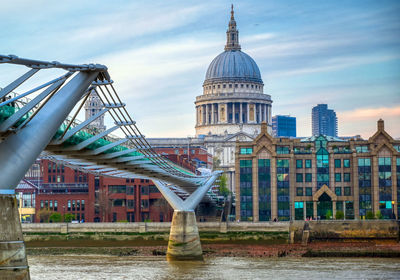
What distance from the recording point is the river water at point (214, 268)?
52781 mm

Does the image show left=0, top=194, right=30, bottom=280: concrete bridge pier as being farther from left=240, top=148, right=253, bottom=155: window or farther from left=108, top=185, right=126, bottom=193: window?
left=108, top=185, right=126, bottom=193: window

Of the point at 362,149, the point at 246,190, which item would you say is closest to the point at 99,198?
the point at 246,190

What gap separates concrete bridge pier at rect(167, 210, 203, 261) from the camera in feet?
215

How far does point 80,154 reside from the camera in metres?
44.4

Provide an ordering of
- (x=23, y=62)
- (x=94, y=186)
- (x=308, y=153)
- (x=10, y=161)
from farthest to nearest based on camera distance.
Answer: (x=94, y=186) → (x=308, y=153) → (x=10, y=161) → (x=23, y=62)

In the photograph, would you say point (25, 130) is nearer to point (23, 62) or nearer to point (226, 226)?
point (23, 62)

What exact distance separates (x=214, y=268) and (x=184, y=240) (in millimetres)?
8355

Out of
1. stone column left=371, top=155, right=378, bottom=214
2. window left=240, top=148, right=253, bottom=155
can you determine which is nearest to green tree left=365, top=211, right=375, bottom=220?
stone column left=371, top=155, right=378, bottom=214

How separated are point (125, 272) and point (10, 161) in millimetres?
25929

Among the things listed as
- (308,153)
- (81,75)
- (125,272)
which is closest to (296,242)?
(308,153)

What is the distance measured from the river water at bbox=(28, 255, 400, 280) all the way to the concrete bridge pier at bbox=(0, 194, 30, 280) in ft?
67.3

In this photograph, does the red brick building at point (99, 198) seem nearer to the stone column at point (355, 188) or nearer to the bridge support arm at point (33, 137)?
the stone column at point (355, 188)

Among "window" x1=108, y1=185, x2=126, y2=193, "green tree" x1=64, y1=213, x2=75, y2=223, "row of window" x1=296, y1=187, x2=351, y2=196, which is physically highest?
"window" x1=108, y1=185, x2=126, y2=193

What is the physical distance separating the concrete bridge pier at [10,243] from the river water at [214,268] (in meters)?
20.5
